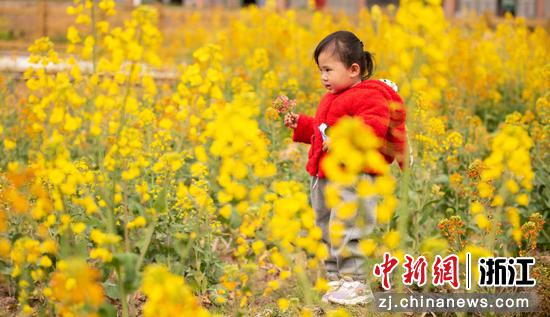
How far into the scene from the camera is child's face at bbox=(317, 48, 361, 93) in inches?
127

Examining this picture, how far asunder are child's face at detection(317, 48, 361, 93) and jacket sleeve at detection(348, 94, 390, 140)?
0.40 ft

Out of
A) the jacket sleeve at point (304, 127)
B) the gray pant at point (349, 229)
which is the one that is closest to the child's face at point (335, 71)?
the jacket sleeve at point (304, 127)

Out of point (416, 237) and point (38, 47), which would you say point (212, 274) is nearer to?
point (416, 237)

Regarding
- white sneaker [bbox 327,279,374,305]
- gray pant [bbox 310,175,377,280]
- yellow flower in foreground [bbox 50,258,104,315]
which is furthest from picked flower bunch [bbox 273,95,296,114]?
yellow flower in foreground [bbox 50,258,104,315]

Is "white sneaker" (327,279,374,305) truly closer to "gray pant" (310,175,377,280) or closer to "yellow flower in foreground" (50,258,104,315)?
"gray pant" (310,175,377,280)

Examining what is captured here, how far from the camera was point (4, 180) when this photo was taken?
3.44 m

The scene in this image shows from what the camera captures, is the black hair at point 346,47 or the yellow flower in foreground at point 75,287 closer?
the yellow flower in foreground at point 75,287

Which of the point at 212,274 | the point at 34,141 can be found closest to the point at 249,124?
the point at 212,274

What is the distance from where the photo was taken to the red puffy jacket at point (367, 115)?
3.12m

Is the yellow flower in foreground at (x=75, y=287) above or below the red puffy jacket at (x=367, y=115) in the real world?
below

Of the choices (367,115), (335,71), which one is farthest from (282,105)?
(367,115)

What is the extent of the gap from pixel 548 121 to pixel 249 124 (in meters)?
2.52

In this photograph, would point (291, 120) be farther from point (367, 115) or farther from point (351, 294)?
point (351, 294)

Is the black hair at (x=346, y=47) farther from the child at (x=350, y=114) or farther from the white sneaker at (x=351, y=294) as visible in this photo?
the white sneaker at (x=351, y=294)
